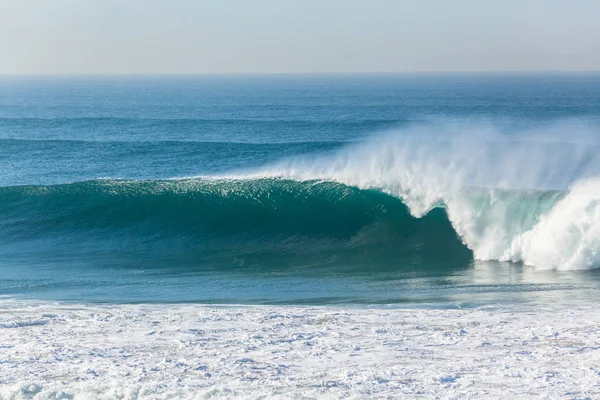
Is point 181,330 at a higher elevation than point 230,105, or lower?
lower

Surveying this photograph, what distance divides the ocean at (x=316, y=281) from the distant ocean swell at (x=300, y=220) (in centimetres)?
4

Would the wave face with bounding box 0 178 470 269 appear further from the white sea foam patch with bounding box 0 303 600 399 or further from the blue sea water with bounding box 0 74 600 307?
the white sea foam patch with bounding box 0 303 600 399

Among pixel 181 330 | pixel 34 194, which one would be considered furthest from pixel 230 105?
pixel 181 330

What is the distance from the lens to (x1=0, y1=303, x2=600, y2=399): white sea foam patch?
21.4ft

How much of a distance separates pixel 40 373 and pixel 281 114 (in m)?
47.3

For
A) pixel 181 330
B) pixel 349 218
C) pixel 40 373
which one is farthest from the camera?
pixel 349 218

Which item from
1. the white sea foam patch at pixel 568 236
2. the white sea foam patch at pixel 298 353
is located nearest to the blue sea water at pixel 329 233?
the white sea foam patch at pixel 568 236

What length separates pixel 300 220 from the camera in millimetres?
15492

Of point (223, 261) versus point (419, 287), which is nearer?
point (419, 287)

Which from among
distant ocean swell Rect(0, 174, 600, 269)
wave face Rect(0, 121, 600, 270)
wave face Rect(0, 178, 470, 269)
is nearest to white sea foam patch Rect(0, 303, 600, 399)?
distant ocean swell Rect(0, 174, 600, 269)

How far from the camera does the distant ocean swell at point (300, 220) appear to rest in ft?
41.6

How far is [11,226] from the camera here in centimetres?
1605

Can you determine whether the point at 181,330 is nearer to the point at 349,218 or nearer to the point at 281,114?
the point at 349,218

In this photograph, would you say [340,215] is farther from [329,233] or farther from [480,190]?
[480,190]
